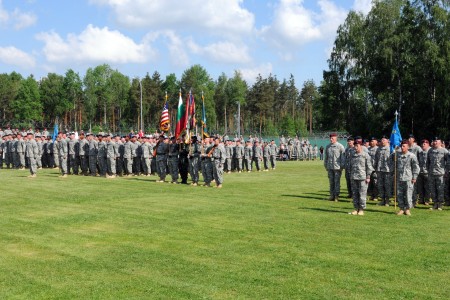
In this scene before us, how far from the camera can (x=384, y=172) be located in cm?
1656

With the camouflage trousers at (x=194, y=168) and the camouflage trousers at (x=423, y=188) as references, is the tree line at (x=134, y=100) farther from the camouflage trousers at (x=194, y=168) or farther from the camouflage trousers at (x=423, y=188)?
the camouflage trousers at (x=423, y=188)

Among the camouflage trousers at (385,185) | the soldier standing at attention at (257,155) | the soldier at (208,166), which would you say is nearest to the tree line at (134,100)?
the soldier standing at attention at (257,155)

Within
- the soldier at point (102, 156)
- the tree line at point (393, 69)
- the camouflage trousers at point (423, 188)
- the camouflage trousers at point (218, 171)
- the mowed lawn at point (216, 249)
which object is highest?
the tree line at point (393, 69)

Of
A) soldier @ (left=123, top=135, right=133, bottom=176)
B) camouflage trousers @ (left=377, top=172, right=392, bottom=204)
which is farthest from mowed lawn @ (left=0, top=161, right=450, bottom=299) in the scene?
soldier @ (left=123, top=135, right=133, bottom=176)

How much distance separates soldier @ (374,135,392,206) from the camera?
16.4m

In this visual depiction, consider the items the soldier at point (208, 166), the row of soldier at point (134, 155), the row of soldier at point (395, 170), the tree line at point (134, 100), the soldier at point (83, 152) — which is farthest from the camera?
the tree line at point (134, 100)

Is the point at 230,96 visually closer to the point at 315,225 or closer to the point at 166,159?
the point at 166,159

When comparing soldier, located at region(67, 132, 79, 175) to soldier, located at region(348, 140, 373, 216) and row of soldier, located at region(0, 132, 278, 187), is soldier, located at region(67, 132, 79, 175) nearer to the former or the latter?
row of soldier, located at region(0, 132, 278, 187)

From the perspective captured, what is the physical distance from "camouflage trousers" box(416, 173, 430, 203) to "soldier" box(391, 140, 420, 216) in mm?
2430

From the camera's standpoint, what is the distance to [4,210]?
14.5 metres

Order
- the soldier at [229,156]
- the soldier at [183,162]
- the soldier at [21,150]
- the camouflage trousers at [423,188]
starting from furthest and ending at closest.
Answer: the soldier at [229,156], the soldier at [21,150], the soldier at [183,162], the camouflage trousers at [423,188]

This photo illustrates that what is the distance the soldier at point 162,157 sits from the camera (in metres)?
23.7

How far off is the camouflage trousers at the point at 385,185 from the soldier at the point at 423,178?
1.18m

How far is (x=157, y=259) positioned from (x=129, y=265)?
1.87 feet
